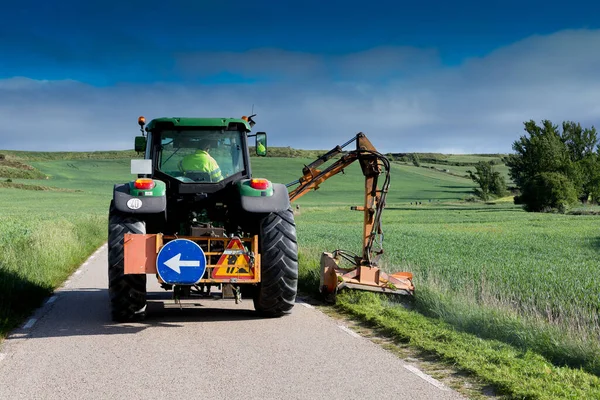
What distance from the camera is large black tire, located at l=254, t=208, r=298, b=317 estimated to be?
8.79 m

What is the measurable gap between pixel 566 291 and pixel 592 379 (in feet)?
17.6

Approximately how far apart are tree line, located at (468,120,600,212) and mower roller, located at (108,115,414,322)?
5601cm

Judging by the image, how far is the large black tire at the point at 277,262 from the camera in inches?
346

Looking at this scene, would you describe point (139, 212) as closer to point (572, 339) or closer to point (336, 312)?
point (336, 312)

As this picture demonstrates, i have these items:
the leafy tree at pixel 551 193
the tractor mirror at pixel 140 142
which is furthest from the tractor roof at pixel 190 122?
the leafy tree at pixel 551 193

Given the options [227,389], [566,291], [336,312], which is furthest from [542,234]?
[227,389]

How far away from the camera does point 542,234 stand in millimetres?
29578

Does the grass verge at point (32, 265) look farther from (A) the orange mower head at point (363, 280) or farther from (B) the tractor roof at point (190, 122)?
(A) the orange mower head at point (363, 280)

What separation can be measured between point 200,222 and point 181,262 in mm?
1210

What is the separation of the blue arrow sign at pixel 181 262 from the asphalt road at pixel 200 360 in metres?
0.66

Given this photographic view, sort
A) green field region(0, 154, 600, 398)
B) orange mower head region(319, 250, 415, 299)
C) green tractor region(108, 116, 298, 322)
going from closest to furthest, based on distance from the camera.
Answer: green field region(0, 154, 600, 398) < green tractor region(108, 116, 298, 322) < orange mower head region(319, 250, 415, 299)

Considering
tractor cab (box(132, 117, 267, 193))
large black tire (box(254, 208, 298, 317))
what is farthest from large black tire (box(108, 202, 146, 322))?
large black tire (box(254, 208, 298, 317))

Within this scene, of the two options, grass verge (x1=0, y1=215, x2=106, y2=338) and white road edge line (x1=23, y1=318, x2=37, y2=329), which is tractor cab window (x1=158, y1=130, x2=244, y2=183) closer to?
white road edge line (x1=23, y1=318, x2=37, y2=329)

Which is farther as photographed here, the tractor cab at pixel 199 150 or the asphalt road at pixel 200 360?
the tractor cab at pixel 199 150
